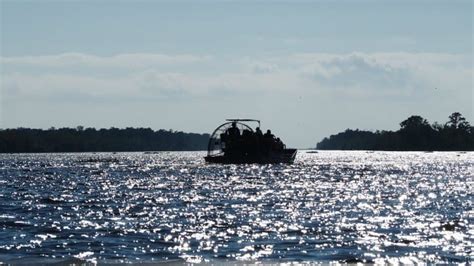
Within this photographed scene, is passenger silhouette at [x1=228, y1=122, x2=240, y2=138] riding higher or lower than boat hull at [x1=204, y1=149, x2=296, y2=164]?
higher

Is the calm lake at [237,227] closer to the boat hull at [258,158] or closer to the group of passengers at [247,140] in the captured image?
the group of passengers at [247,140]

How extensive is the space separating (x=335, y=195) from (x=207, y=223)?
86.2 ft

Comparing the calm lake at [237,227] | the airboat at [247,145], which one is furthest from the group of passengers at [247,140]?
the calm lake at [237,227]

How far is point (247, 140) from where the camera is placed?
157m

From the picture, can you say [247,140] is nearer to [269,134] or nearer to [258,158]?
[258,158]

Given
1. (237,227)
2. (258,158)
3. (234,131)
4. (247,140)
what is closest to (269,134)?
(258,158)

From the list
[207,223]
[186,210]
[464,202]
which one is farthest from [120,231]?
[464,202]

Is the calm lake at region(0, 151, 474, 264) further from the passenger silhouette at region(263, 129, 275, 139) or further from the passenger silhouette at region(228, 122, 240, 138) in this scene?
the passenger silhouette at region(263, 129, 275, 139)

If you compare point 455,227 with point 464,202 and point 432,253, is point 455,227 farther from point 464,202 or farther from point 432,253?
point 464,202

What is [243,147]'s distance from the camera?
15888 cm

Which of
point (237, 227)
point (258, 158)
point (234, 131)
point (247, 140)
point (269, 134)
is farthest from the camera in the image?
point (269, 134)

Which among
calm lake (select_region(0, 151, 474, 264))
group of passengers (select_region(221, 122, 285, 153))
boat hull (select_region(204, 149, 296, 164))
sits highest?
group of passengers (select_region(221, 122, 285, 153))

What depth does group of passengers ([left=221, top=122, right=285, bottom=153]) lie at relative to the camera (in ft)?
512

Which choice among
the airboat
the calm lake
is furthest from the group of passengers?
the calm lake
